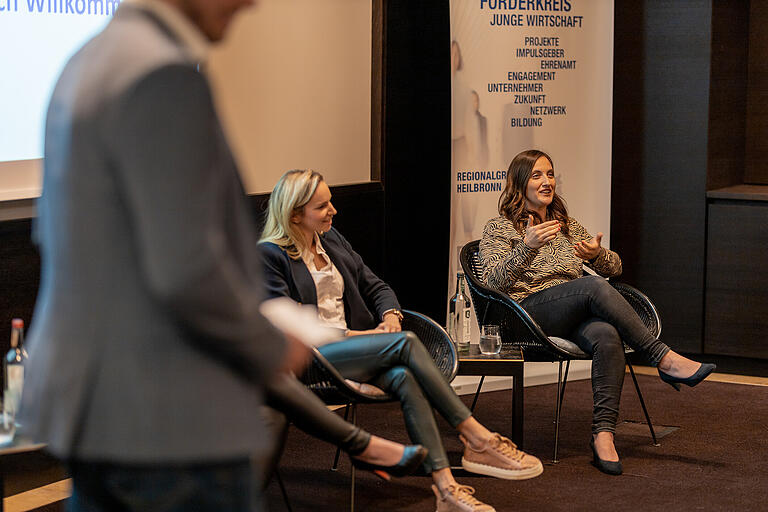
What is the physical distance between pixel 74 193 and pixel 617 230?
510 centimetres

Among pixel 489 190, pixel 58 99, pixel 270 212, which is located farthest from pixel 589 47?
pixel 58 99

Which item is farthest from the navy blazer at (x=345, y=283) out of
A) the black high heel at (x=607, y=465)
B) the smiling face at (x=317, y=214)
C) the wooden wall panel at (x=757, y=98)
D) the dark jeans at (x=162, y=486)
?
the wooden wall panel at (x=757, y=98)

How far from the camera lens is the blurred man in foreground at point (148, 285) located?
4.16ft

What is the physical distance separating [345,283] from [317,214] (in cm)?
32

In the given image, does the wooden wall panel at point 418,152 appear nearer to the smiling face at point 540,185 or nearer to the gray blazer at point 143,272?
the smiling face at point 540,185

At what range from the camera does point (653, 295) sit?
6.04 meters

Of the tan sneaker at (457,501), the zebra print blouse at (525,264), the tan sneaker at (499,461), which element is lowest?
the tan sneaker at (457,501)

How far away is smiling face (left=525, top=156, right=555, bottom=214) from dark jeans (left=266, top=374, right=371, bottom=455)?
1724 mm

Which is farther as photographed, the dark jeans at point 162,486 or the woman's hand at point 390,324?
the woman's hand at point 390,324

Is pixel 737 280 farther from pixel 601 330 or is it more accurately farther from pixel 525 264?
pixel 525 264

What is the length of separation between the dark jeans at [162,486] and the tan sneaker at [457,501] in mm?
2044

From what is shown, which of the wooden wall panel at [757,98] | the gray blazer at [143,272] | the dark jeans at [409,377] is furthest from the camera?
the wooden wall panel at [757,98]

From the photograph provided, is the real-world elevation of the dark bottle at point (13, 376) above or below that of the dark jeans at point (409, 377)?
above

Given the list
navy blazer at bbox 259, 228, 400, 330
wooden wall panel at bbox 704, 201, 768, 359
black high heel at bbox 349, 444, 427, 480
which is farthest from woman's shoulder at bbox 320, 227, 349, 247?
wooden wall panel at bbox 704, 201, 768, 359
